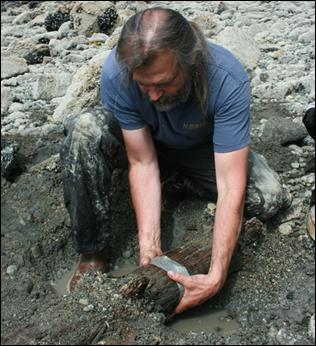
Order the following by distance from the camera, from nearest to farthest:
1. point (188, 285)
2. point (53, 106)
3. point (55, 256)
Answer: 1. point (188, 285)
2. point (55, 256)
3. point (53, 106)

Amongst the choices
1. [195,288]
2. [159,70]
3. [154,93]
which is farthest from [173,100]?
[195,288]

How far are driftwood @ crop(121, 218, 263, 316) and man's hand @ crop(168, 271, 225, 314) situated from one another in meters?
0.03

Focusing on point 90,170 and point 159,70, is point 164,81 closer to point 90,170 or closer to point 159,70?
point 159,70

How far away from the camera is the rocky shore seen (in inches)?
103

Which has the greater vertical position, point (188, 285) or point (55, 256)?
point (188, 285)

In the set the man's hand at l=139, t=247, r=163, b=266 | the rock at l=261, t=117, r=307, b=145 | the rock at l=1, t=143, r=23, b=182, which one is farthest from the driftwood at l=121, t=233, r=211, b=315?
the rock at l=261, t=117, r=307, b=145

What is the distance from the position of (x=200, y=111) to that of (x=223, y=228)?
587 millimetres

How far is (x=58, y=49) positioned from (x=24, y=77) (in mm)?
612

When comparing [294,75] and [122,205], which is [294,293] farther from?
[294,75]

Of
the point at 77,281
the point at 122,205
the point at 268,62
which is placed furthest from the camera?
the point at 268,62

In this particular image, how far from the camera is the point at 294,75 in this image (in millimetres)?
4891

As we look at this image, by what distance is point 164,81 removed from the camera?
8.43 ft

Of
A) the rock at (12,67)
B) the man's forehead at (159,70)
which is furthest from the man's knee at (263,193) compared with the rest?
the rock at (12,67)

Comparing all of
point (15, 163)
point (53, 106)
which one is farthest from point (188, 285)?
point (53, 106)
